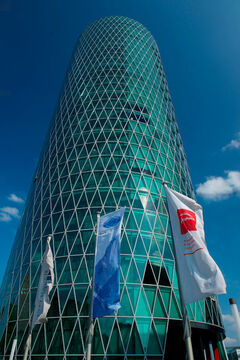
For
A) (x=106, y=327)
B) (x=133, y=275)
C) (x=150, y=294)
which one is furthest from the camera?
(x=133, y=275)

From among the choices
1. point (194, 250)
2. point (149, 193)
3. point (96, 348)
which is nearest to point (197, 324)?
point (96, 348)

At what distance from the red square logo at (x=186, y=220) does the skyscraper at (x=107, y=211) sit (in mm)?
13619

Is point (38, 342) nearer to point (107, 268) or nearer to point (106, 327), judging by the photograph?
point (106, 327)

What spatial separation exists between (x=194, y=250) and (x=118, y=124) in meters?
28.0

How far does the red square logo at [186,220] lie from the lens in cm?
1123

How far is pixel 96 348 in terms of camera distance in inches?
790

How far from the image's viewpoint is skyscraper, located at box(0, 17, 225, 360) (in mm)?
21156

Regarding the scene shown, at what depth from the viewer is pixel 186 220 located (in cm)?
1147

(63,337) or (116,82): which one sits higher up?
(116,82)

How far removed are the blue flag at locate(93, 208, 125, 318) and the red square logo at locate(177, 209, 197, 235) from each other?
383 centimetres

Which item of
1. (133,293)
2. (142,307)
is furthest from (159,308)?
(133,293)

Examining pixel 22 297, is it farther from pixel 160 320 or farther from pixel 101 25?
pixel 101 25

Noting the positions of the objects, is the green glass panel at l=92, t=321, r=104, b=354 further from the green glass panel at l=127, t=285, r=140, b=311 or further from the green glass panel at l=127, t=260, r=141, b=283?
the green glass panel at l=127, t=260, r=141, b=283

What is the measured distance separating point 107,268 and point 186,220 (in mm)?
4897
